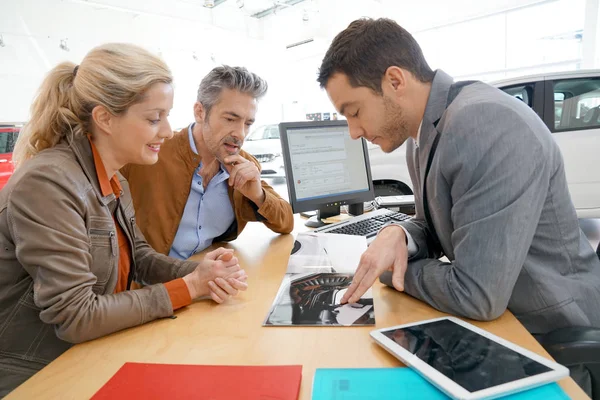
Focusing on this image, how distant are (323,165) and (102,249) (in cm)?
120

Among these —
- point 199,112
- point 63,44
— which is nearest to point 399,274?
point 199,112

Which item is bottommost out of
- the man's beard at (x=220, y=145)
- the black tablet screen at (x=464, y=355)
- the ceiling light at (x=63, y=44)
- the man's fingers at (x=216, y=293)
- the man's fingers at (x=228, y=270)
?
the black tablet screen at (x=464, y=355)

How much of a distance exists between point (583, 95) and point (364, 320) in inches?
161

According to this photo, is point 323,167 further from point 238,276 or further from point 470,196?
point 470,196

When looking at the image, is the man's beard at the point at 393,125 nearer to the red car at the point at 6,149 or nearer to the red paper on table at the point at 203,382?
the red paper on table at the point at 203,382

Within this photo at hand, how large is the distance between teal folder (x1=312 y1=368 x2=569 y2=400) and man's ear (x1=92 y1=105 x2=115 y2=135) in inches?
33.8

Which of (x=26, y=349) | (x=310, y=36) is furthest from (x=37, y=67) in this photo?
(x=26, y=349)

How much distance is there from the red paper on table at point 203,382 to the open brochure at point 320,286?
225 millimetres

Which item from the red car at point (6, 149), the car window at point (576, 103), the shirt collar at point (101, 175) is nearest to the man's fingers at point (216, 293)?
the shirt collar at point (101, 175)

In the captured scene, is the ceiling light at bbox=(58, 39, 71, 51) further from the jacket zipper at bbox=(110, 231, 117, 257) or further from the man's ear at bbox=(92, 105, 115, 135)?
the jacket zipper at bbox=(110, 231, 117, 257)

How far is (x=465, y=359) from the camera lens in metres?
0.78

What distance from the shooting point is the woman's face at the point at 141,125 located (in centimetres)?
120

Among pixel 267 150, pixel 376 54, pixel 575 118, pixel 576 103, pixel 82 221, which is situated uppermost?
pixel 376 54

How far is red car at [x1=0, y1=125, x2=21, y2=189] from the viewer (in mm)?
5762
